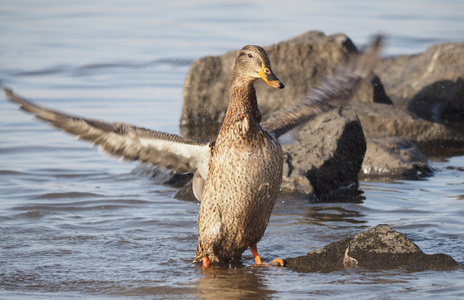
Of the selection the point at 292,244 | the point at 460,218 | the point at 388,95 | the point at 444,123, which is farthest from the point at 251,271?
the point at 388,95

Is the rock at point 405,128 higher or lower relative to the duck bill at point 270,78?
lower

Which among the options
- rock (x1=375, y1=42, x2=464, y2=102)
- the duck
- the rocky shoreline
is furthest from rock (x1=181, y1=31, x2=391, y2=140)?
the duck

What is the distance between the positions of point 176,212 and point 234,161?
2.21m

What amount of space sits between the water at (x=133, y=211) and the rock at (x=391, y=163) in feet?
0.84

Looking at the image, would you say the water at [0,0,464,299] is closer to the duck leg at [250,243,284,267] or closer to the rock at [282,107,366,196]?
the duck leg at [250,243,284,267]

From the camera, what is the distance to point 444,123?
11.3 metres

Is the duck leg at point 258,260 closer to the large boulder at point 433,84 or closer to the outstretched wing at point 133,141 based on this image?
the outstretched wing at point 133,141

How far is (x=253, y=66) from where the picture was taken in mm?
5742

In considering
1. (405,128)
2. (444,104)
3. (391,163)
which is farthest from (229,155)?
(444,104)

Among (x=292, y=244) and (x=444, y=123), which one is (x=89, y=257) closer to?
(x=292, y=244)

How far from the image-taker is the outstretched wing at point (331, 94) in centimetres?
676

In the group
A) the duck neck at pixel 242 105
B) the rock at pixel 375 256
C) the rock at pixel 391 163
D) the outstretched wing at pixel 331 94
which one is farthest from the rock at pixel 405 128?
the duck neck at pixel 242 105

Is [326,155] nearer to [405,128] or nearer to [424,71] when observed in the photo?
[405,128]

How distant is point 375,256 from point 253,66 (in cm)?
175
